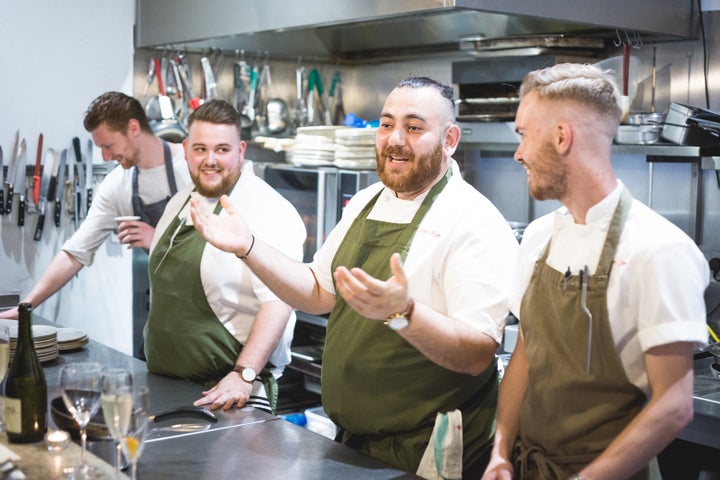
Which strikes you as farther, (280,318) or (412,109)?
(280,318)

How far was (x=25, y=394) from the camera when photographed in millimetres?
2145

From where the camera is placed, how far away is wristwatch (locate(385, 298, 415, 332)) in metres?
1.91

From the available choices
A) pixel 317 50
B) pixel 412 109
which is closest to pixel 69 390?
pixel 412 109

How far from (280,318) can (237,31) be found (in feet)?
5.95

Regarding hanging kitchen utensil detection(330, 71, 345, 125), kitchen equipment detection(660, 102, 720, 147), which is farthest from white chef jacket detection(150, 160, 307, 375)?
hanging kitchen utensil detection(330, 71, 345, 125)

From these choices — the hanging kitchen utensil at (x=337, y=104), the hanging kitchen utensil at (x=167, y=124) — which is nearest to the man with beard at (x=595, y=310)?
the hanging kitchen utensil at (x=167, y=124)

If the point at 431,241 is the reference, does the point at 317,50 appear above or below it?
above

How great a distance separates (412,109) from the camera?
7.70ft

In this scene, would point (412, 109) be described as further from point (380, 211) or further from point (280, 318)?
point (280, 318)

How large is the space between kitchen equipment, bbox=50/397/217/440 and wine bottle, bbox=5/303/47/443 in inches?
1.7

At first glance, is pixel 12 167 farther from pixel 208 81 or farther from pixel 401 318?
pixel 401 318

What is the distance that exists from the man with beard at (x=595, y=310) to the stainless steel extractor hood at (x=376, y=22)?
1115 millimetres

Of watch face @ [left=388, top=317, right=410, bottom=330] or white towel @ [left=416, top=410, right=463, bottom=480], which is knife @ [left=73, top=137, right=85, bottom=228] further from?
watch face @ [left=388, top=317, right=410, bottom=330]

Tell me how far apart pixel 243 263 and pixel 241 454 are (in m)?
0.88
